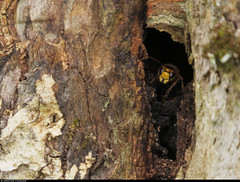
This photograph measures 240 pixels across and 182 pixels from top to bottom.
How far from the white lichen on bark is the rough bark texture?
2.41 ft

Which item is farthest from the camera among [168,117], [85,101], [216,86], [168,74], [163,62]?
[163,62]

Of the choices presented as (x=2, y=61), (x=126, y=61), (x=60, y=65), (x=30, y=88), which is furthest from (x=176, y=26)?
(x=2, y=61)

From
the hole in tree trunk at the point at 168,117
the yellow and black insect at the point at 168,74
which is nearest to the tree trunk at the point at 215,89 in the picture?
the hole in tree trunk at the point at 168,117

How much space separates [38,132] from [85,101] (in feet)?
0.99

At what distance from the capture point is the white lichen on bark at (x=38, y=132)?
5.40 feet

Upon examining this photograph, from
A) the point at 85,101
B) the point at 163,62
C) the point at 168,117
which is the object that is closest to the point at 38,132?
the point at 85,101

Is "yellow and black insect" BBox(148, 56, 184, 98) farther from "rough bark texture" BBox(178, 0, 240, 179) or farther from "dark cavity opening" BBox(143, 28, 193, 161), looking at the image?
"rough bark texture" BBox(178, 0, 240, 179)

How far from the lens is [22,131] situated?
167 cm

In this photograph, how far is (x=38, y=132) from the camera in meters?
1.65

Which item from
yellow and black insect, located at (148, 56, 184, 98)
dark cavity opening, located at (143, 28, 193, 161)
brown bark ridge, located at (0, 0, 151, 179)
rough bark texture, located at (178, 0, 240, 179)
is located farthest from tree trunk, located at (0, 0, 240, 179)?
yellow and black insect, located at (148, 56, 184, 98)

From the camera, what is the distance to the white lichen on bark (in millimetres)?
1645

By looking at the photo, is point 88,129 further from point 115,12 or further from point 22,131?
point 115,12

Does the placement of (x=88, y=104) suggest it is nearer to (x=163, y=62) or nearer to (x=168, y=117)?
(x=168, y=117)

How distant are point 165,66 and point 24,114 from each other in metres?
1.59
